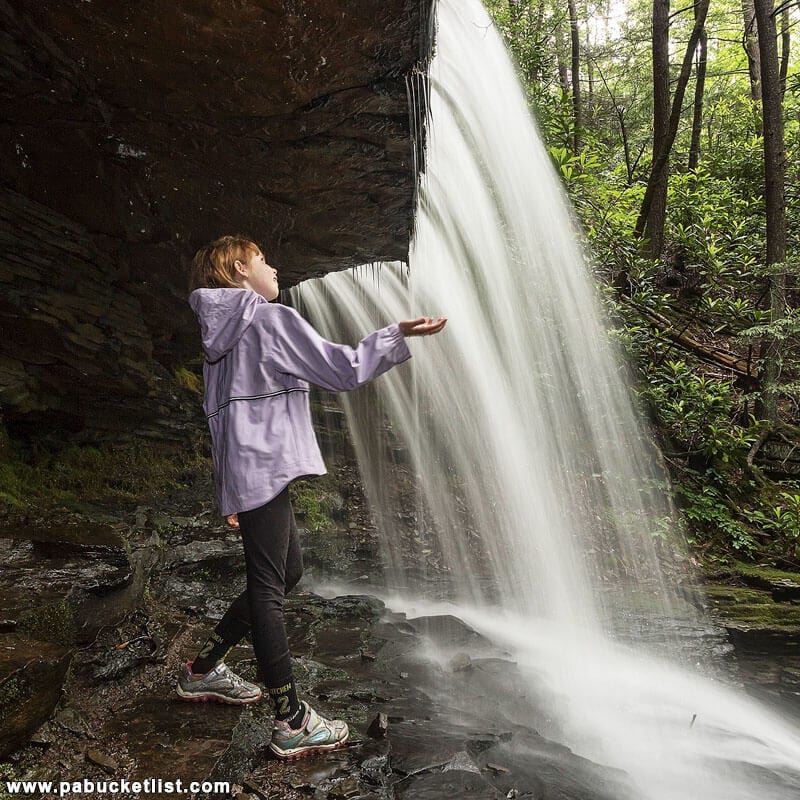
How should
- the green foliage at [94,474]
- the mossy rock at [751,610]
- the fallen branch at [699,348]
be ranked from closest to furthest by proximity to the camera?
the green foliage at [94,474], the mossy rock at [751,610], the fallen branch at [699,348]

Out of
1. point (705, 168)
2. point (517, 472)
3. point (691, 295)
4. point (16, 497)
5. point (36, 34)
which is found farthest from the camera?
point (705, 168)

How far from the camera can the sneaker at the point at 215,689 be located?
2787 mm

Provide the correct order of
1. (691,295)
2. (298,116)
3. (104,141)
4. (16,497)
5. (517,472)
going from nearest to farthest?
(298,116) < (104,141) < (16,497) < (517,472) < (691,295)

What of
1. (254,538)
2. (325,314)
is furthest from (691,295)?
(254,538)

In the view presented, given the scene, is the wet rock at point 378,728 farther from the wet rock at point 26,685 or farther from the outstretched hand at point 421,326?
the outstretched hand at point 421,326

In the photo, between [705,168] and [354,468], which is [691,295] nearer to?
[705,168]

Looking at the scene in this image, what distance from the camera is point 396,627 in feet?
14.6

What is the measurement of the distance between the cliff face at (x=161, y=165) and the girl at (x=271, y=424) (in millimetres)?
1239

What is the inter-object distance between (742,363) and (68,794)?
9462 millimetres

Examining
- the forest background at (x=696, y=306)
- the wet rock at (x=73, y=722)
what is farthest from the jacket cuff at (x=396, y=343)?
the forest background at (x=696, y=306)

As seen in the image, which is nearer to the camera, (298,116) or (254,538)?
(254,538)

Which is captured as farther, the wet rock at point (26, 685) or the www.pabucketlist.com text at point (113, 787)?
the wet rock at point (26, 685)

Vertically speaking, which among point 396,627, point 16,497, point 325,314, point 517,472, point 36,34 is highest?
point 36,34

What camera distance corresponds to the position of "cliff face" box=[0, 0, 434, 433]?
2.67m
